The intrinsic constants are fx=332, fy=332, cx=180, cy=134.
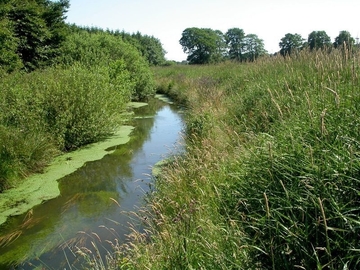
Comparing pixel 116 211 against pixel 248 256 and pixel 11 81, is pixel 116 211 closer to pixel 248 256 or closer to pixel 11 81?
pixel 248 256

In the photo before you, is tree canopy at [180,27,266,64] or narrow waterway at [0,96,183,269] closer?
narrow waterway at [0,96,183,269]

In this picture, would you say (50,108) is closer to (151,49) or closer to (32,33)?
(32,33)

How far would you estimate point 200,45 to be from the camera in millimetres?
61531

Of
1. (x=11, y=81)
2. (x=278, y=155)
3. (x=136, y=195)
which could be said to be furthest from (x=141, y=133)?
(x=278, y=155)

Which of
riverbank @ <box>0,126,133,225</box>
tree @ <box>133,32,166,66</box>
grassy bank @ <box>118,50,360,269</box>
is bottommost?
riverbank @ <box>0,126,133,225</box>

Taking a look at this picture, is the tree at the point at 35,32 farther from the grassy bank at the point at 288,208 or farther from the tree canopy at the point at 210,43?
the tree canopy at the point at 210,43

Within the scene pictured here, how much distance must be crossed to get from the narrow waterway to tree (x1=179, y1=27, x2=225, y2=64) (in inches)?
2022

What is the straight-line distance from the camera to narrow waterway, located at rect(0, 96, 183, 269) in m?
4.50

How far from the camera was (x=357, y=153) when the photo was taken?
2.35 metres

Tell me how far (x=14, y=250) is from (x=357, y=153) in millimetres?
4534

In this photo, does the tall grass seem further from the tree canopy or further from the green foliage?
the tree canopy

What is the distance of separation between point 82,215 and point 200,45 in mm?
58919

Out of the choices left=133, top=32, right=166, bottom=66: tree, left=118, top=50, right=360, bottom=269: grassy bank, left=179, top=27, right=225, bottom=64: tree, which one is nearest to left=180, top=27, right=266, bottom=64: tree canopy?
left=179, top=27, right=225, bottom=64: tree

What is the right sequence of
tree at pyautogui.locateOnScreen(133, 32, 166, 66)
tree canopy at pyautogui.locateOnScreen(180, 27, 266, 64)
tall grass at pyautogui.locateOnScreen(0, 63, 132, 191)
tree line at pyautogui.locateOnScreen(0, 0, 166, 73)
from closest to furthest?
tall grass at pyautogui.locateOnScreen(0, 63, 132, 191) → tree line at pyautogui.locateOnScreen(0, 0, 166, 73) → tree at pyautogui.locateOnScreen(133, 32, 166, 66) → tree canopy at pyautogui.locateOnScreen(180, 27, 266, 64)
